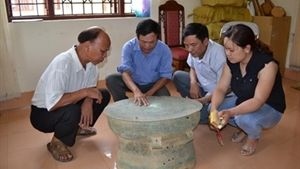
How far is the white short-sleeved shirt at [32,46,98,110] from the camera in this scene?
5.76 feet

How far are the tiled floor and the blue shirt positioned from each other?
0.52 metres

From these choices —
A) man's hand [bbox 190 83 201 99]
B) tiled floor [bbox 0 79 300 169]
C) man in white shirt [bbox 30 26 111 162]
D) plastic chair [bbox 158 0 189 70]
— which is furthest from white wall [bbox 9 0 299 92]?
man's hand [bbox 190 83 201 99]

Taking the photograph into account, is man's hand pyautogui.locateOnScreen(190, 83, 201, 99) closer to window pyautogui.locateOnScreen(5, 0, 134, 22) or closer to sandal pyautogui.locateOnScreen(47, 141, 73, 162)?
sandal pyautogui.locateOnScreen(47, 141, 73, 162)

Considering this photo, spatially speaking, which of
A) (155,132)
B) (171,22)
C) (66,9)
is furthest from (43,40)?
(155,132)

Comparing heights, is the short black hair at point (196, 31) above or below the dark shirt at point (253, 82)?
above

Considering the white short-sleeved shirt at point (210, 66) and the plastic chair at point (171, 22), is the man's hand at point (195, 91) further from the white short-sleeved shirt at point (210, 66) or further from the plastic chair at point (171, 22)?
the plastic chair at point (171, 22)

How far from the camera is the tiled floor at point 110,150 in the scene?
72.9 inches

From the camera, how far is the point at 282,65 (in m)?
3.82

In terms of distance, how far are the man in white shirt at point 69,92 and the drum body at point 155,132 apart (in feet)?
0.91

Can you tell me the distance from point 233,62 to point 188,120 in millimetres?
A: 531

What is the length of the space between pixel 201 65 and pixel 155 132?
89 centimetres

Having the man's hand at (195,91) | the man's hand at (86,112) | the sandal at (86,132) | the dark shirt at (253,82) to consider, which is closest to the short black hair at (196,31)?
the dark shirt at (253,82)

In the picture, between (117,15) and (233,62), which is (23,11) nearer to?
(117,15)

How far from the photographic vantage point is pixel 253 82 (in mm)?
1872
